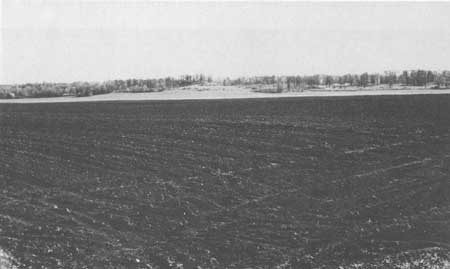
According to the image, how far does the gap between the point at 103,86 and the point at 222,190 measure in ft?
12.6

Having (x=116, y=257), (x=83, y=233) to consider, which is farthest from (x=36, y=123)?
(x=116, y=257)

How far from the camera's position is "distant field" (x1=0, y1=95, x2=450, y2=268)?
599cm

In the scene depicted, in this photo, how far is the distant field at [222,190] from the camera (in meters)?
5.99

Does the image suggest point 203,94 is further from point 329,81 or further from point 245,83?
point 329,81

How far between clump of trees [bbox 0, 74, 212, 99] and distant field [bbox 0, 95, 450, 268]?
0.88 meters

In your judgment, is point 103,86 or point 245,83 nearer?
point 103,86

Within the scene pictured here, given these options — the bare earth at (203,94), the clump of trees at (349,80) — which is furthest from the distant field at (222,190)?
the clump of trees at (349,80)

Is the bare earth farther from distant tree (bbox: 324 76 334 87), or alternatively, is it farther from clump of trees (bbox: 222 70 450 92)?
distant tree (bbox: 324 76 334 87)

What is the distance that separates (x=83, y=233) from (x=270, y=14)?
5075 millimetres

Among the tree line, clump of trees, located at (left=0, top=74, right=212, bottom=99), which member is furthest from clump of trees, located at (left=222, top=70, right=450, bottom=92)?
clump of trees, located at (left=0, top=74, right=212, bottom=99)

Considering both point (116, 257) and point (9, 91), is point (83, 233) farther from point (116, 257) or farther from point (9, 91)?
point (9, 91)

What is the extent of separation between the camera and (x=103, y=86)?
29.2 feet

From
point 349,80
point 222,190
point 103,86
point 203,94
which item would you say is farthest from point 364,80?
point 103,86

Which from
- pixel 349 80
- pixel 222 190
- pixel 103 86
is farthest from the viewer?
pixel 349 80
